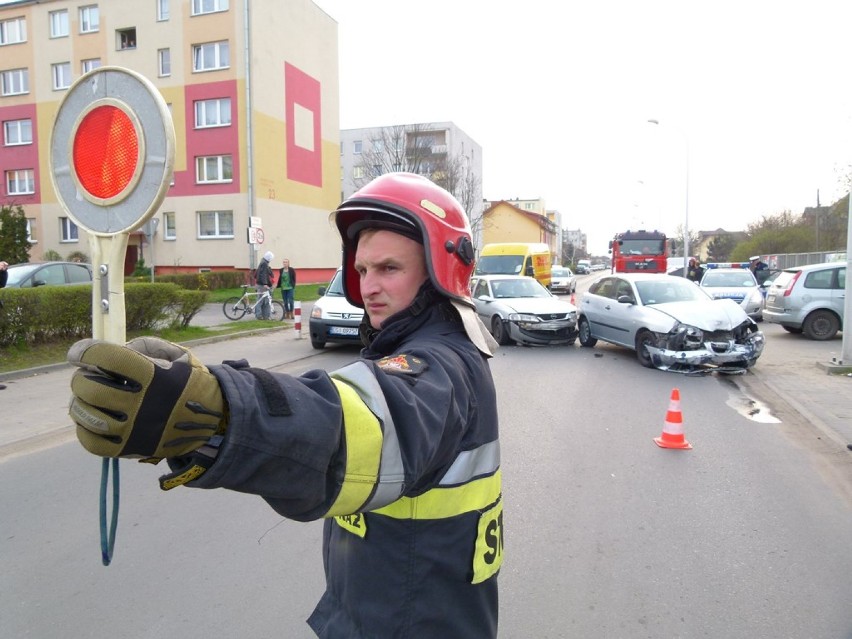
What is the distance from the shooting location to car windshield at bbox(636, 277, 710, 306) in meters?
11.6

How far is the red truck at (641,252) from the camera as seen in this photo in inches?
1151

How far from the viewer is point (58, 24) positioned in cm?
3391

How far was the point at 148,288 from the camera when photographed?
12445mm

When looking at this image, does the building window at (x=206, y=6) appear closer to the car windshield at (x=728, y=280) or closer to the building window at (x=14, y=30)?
the building window at (x=14, y=30)

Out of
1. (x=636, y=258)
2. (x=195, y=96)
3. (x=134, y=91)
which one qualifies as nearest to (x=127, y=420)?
(x=134, y=91)

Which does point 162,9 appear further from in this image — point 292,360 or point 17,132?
point 292,360

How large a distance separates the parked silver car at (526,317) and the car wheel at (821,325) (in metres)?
6.07

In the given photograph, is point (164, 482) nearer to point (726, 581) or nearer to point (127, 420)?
point (127, 420)

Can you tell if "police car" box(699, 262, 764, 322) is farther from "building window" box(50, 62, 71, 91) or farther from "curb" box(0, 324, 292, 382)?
"building window" box(50, 62, 71, 91)

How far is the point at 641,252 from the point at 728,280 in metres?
9.59

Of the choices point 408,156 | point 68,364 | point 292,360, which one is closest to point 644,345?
point 292,360

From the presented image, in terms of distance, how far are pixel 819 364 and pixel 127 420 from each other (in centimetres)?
1251

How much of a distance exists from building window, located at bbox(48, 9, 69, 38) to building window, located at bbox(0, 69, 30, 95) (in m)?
2.83

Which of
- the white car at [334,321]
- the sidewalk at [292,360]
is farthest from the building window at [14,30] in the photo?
the white car at [334,321]
